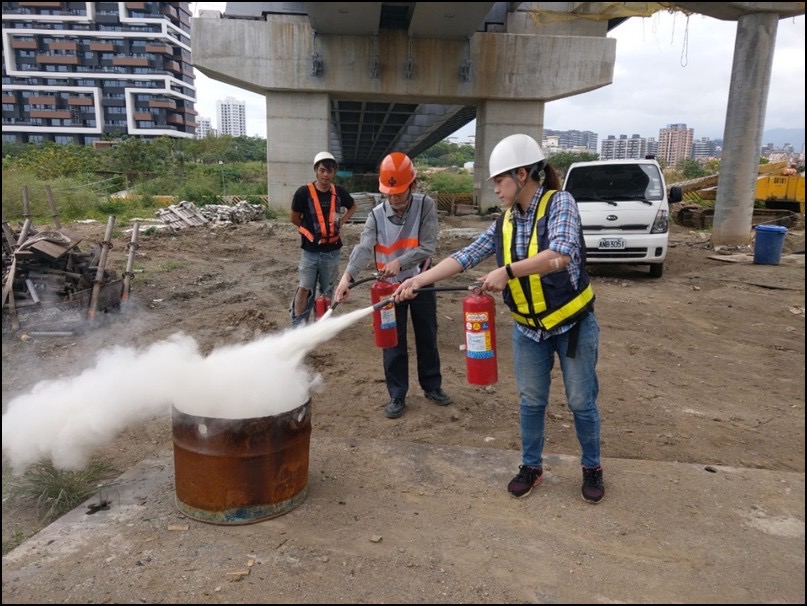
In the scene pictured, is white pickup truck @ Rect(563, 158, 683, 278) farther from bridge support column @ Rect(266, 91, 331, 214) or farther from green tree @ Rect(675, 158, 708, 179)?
green tree @ Rect(675, 158, 708, 179)

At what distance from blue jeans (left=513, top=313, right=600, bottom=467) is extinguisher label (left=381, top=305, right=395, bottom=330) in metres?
1.39

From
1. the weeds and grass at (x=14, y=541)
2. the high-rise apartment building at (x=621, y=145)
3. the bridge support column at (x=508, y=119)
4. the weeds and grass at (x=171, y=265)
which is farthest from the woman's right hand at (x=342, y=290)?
the high-rise apartment building at (x=621, y=145)

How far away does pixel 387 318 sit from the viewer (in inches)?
181

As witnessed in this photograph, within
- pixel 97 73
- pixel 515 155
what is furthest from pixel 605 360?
pixel 97 73

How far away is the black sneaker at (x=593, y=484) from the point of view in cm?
345

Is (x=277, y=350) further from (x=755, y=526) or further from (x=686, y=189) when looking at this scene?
(x=686, y=189)

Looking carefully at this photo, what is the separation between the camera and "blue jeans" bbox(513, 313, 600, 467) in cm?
322

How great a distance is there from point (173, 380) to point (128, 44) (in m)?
87.5

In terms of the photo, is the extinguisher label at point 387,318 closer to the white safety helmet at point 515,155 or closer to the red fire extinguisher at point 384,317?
the red fire extinguisher at point 384,317

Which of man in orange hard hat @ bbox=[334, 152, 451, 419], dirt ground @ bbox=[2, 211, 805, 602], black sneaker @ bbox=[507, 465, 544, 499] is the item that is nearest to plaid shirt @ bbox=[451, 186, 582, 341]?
black sneaker @ bbox=[507, 465, 544, 499]

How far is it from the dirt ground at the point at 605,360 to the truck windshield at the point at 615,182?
1.68 meters

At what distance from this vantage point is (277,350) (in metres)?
3.74

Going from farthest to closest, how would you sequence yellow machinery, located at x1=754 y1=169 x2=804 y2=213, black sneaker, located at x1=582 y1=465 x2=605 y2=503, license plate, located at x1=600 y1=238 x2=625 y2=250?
yellow machinery, located at x1=754 y1=169 x2=804 y2=213 < license plate, located at x1=600 y1=238 x2=625 y2=250 < black sneaker, located at x1=582 y1=465 x2=605 y2=503

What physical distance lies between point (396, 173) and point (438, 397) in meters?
2.08
